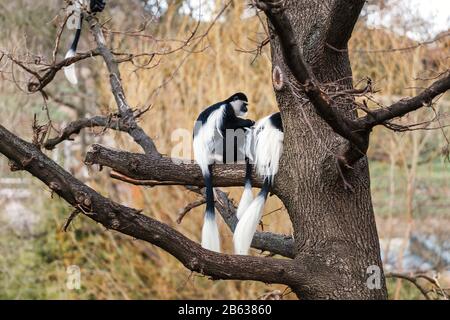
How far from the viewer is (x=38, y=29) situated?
5.95 m

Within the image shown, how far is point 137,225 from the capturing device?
1.83m

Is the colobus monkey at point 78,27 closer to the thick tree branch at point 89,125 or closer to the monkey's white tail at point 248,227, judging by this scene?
the thick tree branch at point 89,125

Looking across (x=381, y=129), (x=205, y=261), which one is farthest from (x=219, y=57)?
(x=205, y=261)

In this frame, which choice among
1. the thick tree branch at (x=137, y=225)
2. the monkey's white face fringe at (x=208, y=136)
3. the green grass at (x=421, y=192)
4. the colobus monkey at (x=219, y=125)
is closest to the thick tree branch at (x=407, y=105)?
the thick tree branch at (x=137, y=225)

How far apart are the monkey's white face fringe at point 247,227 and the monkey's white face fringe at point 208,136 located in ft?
0.91

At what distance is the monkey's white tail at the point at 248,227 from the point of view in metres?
2.31

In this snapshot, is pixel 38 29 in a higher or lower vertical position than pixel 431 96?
higher

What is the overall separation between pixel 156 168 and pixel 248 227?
1.21 ft

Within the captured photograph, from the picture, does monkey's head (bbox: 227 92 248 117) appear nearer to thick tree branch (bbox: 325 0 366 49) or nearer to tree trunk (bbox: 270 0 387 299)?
tree trunk (bbox: 270 0 387 299)

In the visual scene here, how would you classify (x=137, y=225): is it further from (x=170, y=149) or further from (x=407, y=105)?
(x=170, y=149)
